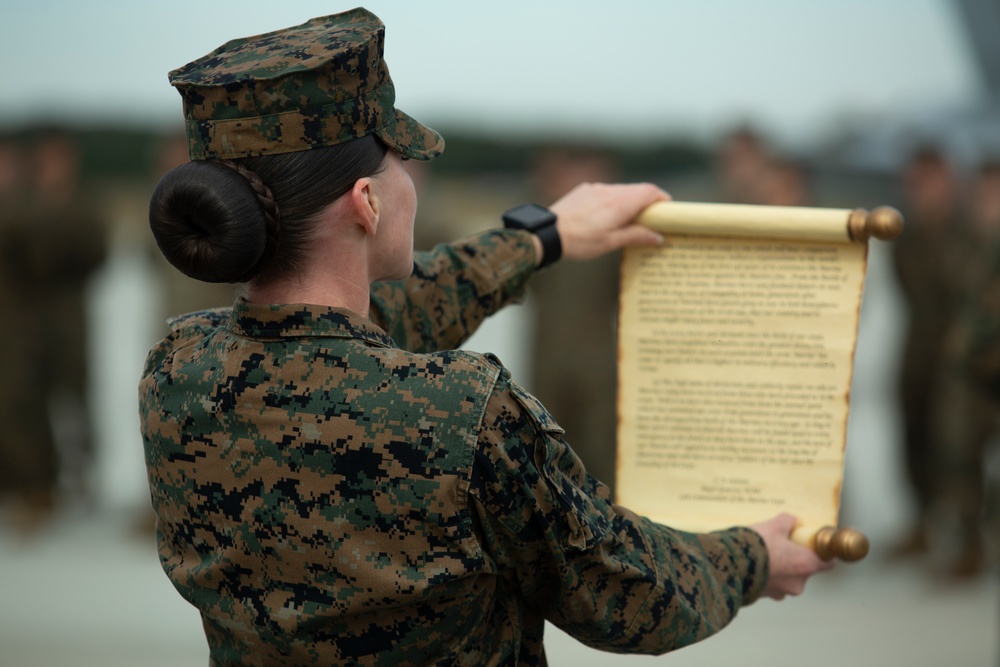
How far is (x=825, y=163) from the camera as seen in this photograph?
495 inches

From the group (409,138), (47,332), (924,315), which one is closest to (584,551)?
(409,138)

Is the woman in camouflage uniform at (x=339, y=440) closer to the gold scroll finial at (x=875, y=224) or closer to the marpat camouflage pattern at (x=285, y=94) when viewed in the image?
the marpat camouflage pattern at (x=285, y=94)

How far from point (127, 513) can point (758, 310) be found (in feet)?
17.5

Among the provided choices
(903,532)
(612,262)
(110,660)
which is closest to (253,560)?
(110,660)

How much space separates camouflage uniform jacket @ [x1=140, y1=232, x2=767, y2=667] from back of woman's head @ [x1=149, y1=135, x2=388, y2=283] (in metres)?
0.08

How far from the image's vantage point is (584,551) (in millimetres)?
1468

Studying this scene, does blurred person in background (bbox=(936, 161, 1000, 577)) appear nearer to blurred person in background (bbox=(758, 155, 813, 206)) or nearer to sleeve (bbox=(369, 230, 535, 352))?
blurred person in background (bbox=(758, 155, 813, 206))

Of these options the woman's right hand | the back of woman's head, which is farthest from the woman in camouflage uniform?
the woman's right hand

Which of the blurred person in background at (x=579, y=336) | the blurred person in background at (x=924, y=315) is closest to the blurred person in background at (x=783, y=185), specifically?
the blurred person in background at (x=924, y=315)

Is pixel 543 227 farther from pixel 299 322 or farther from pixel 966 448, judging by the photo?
pixel 966 448

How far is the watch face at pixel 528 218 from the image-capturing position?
6.84 ft

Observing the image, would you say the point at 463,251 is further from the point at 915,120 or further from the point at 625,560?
the point at 915,120

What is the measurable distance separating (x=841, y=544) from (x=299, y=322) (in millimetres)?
888

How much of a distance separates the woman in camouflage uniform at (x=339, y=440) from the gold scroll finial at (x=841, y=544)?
289 mm
